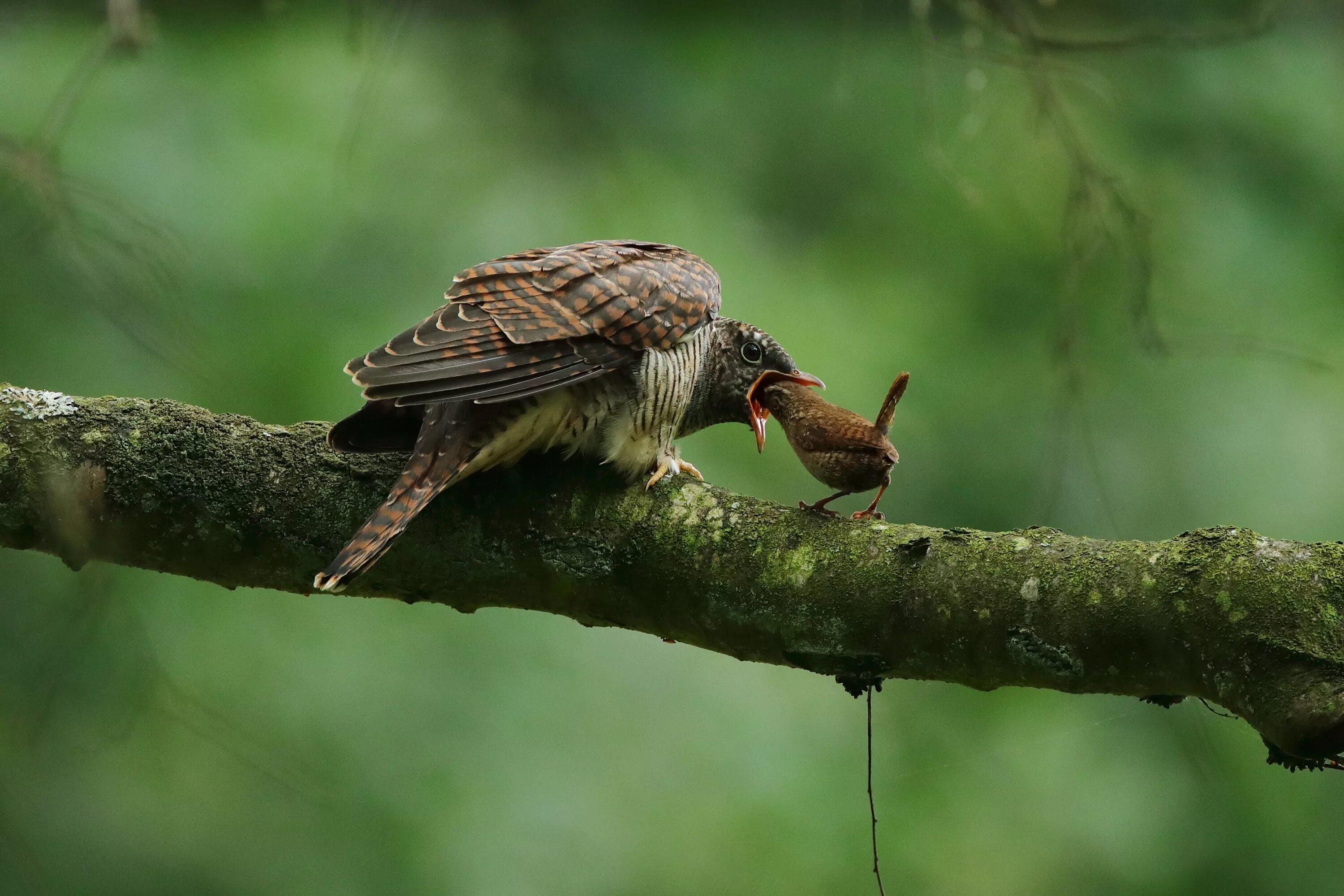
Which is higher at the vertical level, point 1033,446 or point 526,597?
point 526,597

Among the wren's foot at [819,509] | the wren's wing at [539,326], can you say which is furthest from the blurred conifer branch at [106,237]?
the wren's foot at [819,509]

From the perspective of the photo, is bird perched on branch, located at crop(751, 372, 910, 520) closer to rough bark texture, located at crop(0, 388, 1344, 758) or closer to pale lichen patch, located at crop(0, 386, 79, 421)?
rough bark texture, located at crop(0, 388, 1344, 758)

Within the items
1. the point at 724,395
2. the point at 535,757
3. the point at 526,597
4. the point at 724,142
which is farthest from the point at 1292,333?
the point at 526,597

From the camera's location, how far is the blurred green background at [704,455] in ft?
15.9

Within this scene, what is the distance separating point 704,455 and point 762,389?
1948 mm

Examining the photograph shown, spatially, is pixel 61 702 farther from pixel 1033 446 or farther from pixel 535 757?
pixel 1033 446

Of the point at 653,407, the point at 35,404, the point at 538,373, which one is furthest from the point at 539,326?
the point at 35,404

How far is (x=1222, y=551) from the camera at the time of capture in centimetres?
198

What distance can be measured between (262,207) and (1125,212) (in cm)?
435

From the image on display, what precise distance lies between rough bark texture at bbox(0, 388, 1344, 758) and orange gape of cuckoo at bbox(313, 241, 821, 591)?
0.11 m

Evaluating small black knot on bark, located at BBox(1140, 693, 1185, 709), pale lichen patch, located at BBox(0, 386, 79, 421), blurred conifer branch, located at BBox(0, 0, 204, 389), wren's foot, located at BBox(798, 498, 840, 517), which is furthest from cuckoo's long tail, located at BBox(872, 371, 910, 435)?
pale lichen patch, located at BBox(0, 386, 79, 421)

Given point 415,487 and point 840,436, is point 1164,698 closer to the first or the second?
point 840,436

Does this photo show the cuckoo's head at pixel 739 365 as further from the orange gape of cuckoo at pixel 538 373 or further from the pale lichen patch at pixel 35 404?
the pale lichen patch at pixel 35 404

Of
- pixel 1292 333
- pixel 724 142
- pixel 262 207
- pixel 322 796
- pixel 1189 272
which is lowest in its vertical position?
pixel 1292 333
